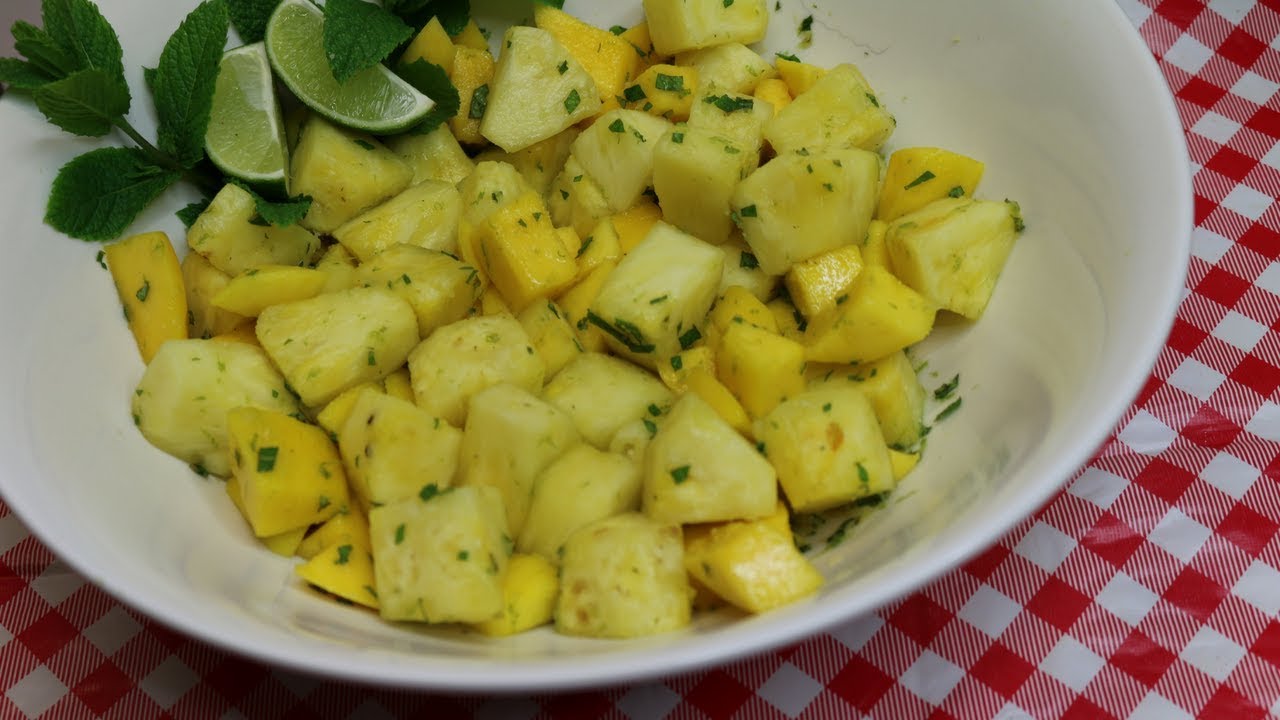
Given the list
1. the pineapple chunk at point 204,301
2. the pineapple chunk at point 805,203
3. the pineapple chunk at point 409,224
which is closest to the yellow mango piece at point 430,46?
the pineapple chunk at point 409,224

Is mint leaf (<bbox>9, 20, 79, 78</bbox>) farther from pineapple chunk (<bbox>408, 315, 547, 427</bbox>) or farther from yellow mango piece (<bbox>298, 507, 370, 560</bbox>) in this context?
yellow mango piece (<bbox>298, 507, 370, 560</bbox>)

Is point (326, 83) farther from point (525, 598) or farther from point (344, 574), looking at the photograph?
point (525, 598)

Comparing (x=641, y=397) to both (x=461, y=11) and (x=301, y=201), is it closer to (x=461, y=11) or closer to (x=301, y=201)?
(x=301, y=201)

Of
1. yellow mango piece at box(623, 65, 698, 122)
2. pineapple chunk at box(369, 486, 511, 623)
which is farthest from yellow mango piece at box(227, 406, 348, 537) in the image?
yellow mango piece at box(623, 65, 698, 122)

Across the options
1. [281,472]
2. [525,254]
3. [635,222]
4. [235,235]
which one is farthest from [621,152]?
[281,472]

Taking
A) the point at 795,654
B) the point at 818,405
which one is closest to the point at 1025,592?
the point at 795,654

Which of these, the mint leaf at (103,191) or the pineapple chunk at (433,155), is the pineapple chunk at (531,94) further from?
the mint leaf at (103,191)
